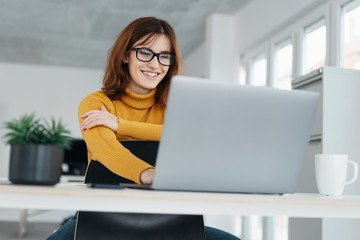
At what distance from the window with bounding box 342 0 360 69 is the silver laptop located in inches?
102

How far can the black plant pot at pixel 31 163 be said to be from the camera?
2.84ft

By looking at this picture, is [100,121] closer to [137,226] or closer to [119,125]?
[119,125]

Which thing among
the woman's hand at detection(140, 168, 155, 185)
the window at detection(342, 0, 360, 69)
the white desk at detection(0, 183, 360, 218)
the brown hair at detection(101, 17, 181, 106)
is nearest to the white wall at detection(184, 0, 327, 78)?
the window at detection(342, 0, 360, 69)

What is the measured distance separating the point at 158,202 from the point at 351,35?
119 inches

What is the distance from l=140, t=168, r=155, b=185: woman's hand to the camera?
43.8 inches

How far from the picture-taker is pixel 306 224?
8.36 ft

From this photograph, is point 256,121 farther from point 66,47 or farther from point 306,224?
point 66,47

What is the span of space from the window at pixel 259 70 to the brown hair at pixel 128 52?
11.9 ft

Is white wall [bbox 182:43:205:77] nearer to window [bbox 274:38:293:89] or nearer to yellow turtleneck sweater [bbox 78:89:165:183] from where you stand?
window [bbox 274:38:293:89]

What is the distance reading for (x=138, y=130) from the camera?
1395 mm

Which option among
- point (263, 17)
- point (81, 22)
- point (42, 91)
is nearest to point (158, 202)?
point (263, 17)

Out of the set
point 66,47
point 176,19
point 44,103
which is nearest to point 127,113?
point 176,19

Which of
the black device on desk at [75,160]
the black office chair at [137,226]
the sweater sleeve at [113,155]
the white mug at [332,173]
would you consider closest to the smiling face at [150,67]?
the sweater sleeve at [113,155]

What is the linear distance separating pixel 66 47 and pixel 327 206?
22.7 ft
